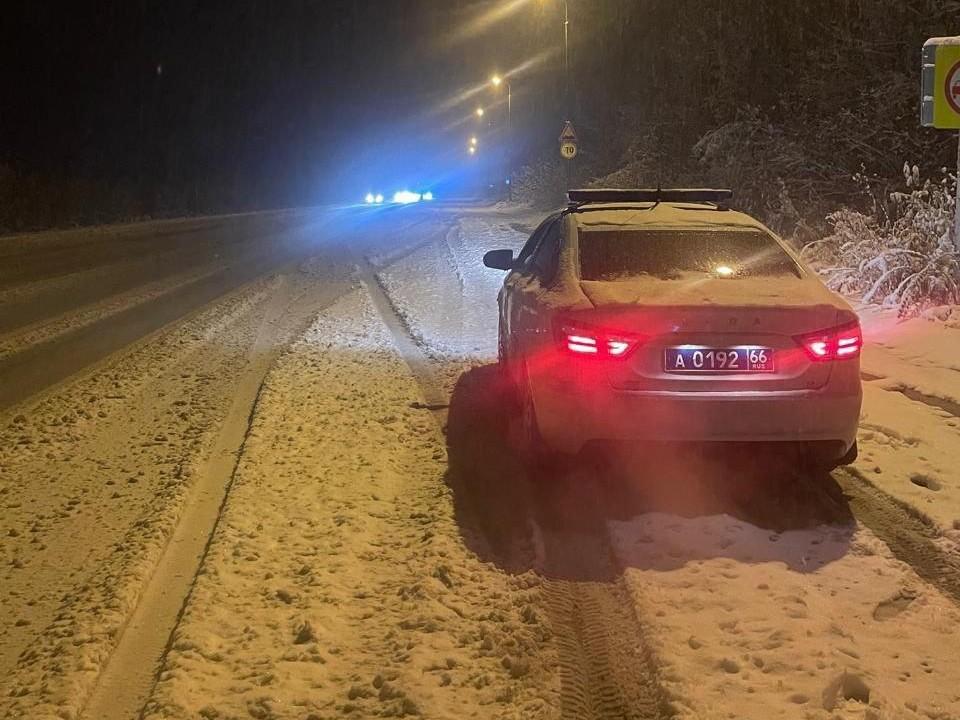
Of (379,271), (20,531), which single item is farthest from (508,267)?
(379,271)

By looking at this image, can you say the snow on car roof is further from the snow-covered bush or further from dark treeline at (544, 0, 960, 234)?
dark treeline at (544, 0, 960, 234)

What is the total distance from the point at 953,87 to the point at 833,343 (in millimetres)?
6396

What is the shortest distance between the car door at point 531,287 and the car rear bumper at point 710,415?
56 cm

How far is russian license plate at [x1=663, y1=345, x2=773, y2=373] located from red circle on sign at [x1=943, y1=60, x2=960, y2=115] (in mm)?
6567

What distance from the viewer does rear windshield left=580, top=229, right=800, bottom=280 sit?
202 inches

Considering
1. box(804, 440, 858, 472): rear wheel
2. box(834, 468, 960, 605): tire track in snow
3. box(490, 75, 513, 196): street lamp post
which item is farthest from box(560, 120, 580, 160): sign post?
box(490, 75, 513, 196): street lamp post

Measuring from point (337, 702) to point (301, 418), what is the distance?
379cm

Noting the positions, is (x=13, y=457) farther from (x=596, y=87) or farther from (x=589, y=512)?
(x=596, y=87)

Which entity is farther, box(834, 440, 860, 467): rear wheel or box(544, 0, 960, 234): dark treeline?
box(544, 0, 960, 234): dark treeline

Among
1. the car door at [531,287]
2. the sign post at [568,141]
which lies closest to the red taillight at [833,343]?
the car door at [531,287]

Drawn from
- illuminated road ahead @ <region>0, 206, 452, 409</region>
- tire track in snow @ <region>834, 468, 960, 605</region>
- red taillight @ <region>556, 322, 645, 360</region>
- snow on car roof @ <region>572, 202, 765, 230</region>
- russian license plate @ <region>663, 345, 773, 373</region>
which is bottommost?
tire track in snow @ <region>834, 468, 960, 605</region>

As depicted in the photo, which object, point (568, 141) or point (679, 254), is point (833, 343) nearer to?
point (679, 254)

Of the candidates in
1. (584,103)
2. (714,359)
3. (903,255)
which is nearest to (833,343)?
(714,359)

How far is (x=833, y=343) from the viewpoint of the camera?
4.55 m
